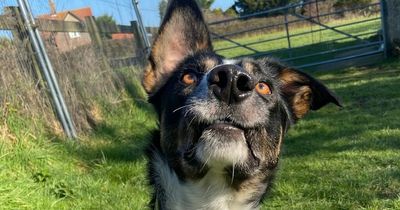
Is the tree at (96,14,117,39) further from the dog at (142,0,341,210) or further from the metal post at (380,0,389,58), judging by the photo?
the metal post at (380,0,389,58)

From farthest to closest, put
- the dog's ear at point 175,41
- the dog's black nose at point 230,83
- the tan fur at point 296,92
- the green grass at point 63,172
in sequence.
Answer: the green grass at point 63,172, the tan fur at point 296,92, the dog's ear at point 175,41, the dog's black nose at point 230,83

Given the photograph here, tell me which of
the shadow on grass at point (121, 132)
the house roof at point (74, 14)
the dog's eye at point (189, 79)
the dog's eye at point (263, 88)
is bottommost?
the shadow on grass at point (121, 132)

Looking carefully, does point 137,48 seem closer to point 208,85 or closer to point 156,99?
point 156,99

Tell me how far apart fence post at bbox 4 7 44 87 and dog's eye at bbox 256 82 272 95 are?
3.70 m

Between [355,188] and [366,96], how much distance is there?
4.59 meters

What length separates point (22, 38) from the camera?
5.74 meters

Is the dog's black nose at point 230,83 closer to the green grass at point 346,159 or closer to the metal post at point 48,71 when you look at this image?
the green grass at point 346,159

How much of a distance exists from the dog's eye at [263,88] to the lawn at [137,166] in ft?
3.16

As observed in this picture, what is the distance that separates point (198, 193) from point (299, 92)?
99 cm

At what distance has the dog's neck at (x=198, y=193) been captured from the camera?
9.50 feet

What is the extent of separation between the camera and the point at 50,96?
592 cm

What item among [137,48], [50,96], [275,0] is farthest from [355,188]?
[275,0]

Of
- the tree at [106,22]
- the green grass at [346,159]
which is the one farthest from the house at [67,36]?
the green grass at [346,159]

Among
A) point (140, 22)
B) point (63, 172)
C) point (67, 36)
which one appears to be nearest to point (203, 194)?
point (63, 172)
